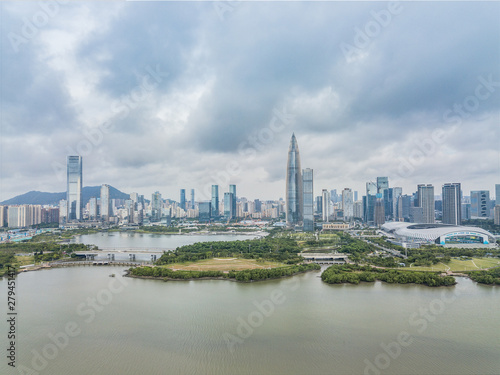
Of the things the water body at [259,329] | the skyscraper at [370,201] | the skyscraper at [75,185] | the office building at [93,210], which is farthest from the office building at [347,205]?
the water body at [259,329]

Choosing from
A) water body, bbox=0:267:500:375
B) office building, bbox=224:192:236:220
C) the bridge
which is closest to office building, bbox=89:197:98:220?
office building, bbox=224:192:236:220

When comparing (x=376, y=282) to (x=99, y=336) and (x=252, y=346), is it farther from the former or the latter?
(x=99, y=336)

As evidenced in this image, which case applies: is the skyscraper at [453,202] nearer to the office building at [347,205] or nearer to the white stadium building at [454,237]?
the white stadium building at [454,237]

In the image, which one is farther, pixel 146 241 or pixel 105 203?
pixel 105 203

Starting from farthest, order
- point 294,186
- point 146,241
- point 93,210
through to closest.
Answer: point 93,210 → point 294,186 → point 146,241

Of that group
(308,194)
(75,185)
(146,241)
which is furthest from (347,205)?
(75,185)

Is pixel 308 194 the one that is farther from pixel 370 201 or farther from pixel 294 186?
pixel 370 201
